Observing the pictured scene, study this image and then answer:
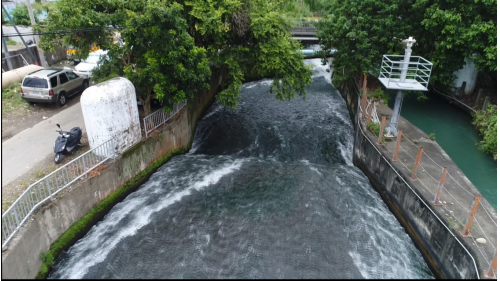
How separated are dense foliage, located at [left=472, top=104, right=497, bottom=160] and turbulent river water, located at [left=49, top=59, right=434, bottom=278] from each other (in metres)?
6.35

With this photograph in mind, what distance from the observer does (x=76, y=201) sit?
1162cm

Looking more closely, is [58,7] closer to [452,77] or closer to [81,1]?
[81,1]

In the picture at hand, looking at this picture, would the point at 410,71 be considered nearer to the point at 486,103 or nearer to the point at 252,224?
the point at 486,103

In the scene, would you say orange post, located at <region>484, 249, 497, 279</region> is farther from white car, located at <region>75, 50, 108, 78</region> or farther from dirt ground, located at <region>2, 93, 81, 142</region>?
white car, located at <region>75, 50, 108, 78</region>

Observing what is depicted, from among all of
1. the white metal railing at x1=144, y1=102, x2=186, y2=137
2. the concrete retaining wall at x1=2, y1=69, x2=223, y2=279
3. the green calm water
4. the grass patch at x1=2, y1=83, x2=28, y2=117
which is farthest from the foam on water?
the green calm water

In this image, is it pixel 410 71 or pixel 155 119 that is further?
pixel 410 71

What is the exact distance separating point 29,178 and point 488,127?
65.9 feet

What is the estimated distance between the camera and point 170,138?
54.4 feet

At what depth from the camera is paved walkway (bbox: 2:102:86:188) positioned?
40.9ft

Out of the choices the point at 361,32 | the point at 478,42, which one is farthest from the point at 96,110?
the point at 478,42

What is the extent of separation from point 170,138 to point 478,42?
15.5 meters

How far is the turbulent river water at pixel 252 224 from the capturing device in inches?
411

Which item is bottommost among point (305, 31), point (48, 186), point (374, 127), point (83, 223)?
point (83, 223)

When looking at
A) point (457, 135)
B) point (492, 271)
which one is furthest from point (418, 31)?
point (492, 271)
